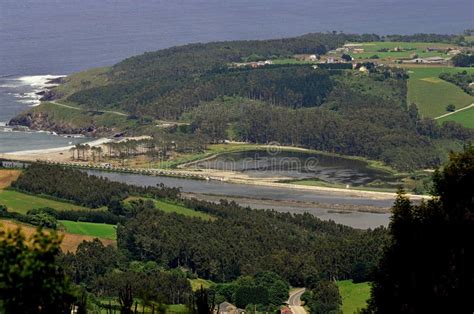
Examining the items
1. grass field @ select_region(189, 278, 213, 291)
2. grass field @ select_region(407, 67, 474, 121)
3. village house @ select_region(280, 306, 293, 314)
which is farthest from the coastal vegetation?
grass field @ select_region(407, 67, 474, 121)

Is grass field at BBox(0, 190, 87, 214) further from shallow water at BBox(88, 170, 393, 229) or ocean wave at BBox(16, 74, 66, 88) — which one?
ocean wave at BBox(16, 74, 66, 88)

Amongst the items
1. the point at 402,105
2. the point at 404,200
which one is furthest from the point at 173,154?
the point at 404,200

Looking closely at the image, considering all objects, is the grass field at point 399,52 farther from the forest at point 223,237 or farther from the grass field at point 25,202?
the grass field at point 25,202

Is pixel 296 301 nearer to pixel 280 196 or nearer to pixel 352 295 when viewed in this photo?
pixel 352 295

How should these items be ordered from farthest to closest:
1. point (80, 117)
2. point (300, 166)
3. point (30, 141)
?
point (80, 117)
point (30, 141)
point (300, 166)

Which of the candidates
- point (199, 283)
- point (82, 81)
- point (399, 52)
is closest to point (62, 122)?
point (82, 81)
